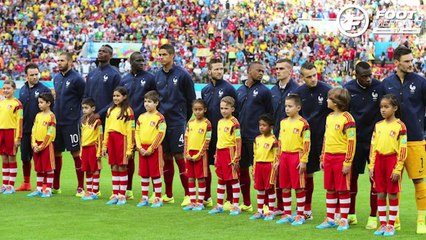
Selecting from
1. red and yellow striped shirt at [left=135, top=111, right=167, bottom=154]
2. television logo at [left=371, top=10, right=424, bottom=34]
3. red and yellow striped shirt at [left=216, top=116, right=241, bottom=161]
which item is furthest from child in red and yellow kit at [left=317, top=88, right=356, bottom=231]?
television logo at [left=371, top=10, right=424, bottom=34]

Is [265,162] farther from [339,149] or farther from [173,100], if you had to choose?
[173,100]

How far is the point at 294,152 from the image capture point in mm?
12320

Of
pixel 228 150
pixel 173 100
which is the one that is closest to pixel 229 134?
pixel 228 150

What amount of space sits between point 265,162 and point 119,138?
101 inches

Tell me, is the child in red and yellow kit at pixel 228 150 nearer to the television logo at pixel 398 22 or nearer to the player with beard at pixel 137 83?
the player with beard at pixel 137 83

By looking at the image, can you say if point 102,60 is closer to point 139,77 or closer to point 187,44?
point 139,77

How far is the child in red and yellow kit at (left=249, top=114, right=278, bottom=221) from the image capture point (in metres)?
12.8

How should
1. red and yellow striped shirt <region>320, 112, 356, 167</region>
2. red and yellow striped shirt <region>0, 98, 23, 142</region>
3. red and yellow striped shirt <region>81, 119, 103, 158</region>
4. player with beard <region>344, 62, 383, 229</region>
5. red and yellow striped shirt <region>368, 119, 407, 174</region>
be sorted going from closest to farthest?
red and yellow striped shirt <region>368, 119, 407, 174</region> → red and yellow striped shirt <region>320, 112, 356, 167</region> → player with beard <region>344, 62, 383, 229</region> → red and yellow striped shirt <region>81, 119, 103, 158</region> → red and yellow striped shirt <region>0, 98, 23, 142</region>

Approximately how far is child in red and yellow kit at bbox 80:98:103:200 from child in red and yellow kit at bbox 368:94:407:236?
4.82 m

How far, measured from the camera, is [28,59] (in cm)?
3991

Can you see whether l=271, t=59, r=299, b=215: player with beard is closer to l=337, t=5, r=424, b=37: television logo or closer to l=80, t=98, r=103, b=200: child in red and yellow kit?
l=80, t=98, r=103, b=200: child in red and yellow kit

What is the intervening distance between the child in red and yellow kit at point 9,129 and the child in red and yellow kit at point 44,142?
1.51 feet

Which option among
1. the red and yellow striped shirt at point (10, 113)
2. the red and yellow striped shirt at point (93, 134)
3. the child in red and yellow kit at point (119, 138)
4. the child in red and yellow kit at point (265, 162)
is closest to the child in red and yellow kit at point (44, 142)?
the red and yellow striped shirt at point (10, 113)

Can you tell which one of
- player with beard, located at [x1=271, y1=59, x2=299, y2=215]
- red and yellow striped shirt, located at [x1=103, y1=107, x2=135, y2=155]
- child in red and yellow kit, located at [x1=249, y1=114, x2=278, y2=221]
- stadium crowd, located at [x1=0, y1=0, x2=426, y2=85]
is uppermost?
stadium crowd, located at [x1=0, y1=0, x2=426, y2=85]
